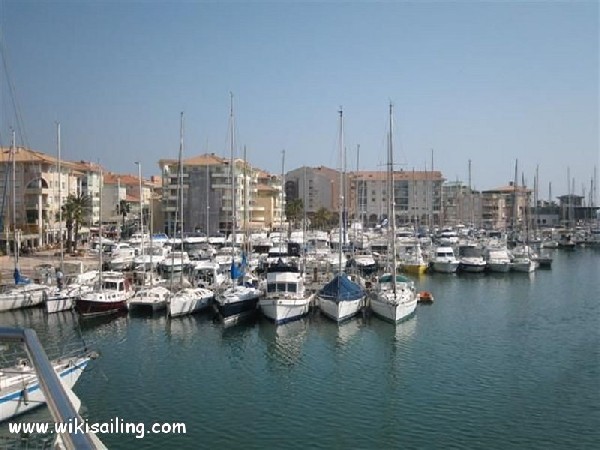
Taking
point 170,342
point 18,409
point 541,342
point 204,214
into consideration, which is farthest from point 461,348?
point 204,214

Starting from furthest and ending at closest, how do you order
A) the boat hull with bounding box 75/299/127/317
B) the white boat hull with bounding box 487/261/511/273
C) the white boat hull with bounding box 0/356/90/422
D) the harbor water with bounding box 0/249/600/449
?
1. the white boat hull with bounding box 487/261/511/273
2. the boat hull with bounding box 75/299/127/317
3. the harbor water with bounding box 0/249/600/449
4. the white boat hull with bounding box 0/356/90/422

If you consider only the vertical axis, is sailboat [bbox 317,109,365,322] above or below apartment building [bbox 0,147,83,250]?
below

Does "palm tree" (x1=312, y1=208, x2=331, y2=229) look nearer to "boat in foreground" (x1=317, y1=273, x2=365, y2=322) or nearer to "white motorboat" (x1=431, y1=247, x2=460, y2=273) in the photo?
"white motorboat" (x1=431, y1=247, x2=460, y2=273)

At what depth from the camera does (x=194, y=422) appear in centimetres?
1945

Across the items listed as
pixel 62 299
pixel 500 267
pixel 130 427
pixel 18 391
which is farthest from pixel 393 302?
pixel 500 267

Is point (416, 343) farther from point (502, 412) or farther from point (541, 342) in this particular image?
point (502, 412)

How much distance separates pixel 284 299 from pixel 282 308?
603 mm

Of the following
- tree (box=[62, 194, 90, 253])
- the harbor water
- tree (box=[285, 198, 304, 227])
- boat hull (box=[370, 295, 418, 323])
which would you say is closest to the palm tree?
tree (box=[285, 198, 304, 227])

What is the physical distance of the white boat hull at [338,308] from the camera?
3391 cm

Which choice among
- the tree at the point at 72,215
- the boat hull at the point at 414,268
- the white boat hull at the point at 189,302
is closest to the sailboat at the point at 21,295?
the white boat hull at the point at 189,302

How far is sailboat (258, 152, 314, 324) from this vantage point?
33.4m

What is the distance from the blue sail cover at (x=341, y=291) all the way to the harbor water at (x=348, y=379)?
4.71 feet

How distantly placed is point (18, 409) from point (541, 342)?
24.0 metres

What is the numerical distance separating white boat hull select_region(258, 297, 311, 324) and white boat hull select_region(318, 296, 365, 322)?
129 cm
